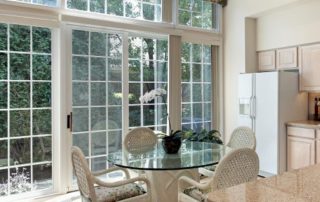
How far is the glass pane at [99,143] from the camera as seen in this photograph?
3.93 metres

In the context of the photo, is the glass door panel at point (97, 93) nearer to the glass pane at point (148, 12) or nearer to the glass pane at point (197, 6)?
the glass pane at point (148, 12)

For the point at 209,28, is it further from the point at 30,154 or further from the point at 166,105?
the point at 30,154

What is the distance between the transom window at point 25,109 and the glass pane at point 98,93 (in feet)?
1.95

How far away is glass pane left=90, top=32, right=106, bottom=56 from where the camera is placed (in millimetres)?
3930

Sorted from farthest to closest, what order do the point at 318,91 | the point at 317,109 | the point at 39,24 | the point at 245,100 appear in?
the point at 245,100, the point at 317,109, the point at 318,91, the point at 39,24

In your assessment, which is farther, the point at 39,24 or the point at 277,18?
the point at 277,18

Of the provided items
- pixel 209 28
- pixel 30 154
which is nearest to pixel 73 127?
pixel 30 154

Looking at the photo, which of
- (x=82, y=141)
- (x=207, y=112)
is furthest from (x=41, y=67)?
(x=207, y=112)

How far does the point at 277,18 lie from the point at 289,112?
1612 millimetres

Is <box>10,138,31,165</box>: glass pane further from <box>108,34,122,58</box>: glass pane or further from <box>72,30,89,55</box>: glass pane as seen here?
<box>108,34,122,58</box>: glass pane

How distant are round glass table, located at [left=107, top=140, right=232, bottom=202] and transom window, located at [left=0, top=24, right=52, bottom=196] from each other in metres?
1.29

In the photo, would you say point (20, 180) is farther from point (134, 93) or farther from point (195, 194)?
point (195, 194)

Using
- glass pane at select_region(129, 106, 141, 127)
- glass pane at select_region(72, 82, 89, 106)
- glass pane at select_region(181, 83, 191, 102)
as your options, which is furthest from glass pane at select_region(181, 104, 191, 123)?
glass pane at select_region(72, 82, 89, 106)

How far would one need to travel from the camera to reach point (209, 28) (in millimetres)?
5191
